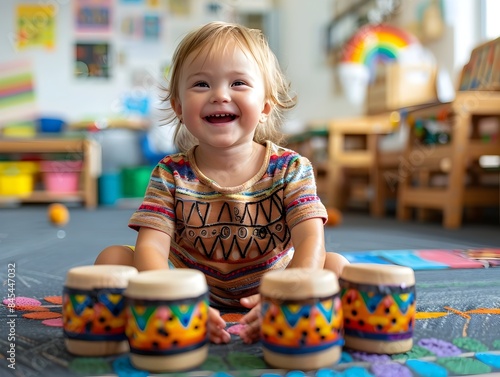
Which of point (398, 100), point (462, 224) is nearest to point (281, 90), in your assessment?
point (462, 224)

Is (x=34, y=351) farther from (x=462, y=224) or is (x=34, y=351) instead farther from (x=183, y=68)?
(x=462, y=224)

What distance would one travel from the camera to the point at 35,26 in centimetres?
391

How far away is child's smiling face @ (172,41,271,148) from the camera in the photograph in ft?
2.31

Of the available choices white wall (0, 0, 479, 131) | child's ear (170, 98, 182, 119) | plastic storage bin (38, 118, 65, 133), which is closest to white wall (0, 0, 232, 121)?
white wall (0, 0, 479, 131)

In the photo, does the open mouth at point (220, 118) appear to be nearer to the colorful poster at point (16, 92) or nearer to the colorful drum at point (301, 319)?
the colorful drum at point (301, 319)

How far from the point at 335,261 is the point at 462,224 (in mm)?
1588

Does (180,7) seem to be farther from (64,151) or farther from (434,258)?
(434,258)

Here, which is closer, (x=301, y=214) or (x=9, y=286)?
(x=301, y=214)

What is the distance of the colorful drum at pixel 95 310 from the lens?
548 millimetres

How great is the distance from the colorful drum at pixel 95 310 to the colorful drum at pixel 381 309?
0.24 meters

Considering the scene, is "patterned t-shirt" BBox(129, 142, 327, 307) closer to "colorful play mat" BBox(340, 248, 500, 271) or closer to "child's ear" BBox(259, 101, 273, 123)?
"child's ear" BBox(259, 101, 273, 123)

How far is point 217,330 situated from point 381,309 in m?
0.18

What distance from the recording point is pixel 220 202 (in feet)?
2.42

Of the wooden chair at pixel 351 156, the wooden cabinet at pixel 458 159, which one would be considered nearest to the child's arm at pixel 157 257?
the wooden cabinet at pixel 458 159
